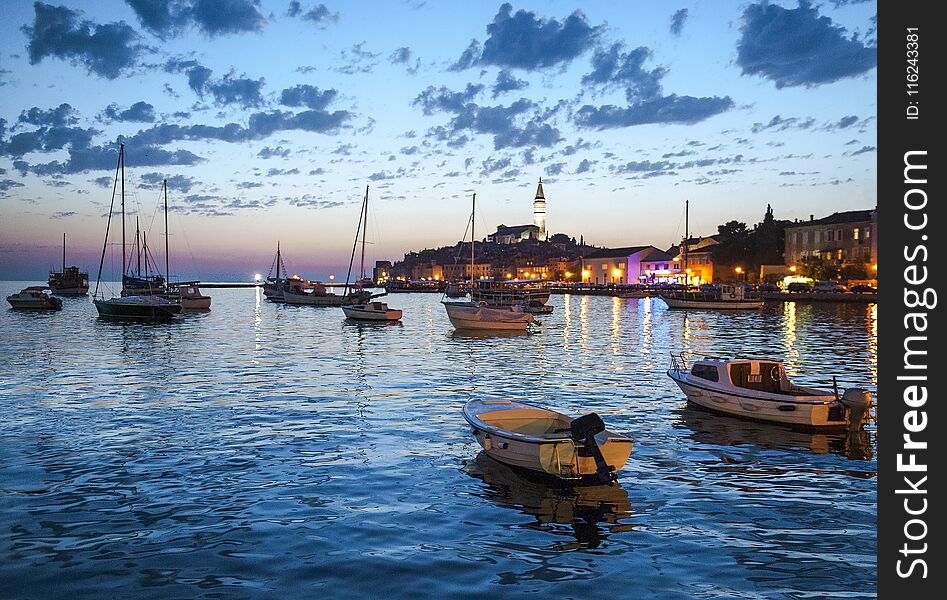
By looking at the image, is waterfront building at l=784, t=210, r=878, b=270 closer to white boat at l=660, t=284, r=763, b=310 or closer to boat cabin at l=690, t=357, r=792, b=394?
white boat at l=660, t=284, r=763, b=310

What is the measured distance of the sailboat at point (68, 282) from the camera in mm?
148625

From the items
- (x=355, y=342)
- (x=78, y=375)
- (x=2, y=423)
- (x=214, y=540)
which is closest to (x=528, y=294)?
(x=355, y=342)

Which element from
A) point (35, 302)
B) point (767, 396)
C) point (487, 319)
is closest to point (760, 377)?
point (767, 396)

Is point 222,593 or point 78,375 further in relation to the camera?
point 78,375

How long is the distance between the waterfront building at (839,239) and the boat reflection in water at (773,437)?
9347 centimetres

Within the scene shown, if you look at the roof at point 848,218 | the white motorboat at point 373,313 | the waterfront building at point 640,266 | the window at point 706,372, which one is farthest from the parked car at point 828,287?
the window at point 706,372

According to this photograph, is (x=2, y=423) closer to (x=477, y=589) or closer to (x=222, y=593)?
(x=222, y=593)

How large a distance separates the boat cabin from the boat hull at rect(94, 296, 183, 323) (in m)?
57.0

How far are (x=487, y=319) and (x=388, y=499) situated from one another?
44.4 meters

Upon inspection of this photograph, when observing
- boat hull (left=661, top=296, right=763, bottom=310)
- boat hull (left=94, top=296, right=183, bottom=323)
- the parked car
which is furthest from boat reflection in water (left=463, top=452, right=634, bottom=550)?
the parked car

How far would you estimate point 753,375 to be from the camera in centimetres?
2136
